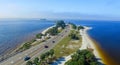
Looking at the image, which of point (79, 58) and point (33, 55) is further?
point (33, 55)

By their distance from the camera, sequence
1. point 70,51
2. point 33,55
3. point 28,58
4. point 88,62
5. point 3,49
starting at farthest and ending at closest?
point 3,49
point 70,51
point 33,55
point 28,58
point 88,62

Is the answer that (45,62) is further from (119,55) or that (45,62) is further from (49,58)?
(119,55)

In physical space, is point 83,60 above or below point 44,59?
above

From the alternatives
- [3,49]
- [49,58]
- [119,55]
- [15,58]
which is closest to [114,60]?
[119,55]

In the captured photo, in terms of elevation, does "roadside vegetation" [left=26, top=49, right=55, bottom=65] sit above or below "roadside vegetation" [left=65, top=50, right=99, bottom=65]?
below

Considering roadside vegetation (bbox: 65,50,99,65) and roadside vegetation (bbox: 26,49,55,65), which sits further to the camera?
roadside vegetation (bbox: 26,49,55,65)

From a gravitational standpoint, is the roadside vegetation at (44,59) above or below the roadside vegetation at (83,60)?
below

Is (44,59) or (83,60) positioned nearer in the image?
(83,60)

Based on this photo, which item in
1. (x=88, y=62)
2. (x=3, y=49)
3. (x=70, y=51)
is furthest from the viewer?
(x=3, y=49)

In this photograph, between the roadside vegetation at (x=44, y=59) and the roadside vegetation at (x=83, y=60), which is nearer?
the roadside vegetation at (x=83, y=60)

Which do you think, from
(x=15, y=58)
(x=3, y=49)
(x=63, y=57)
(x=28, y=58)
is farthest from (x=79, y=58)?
(x=3, y=49)
